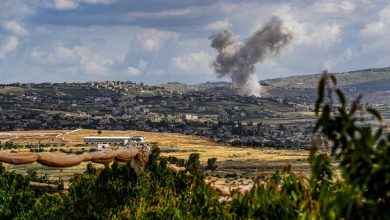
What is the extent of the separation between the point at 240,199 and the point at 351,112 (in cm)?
677

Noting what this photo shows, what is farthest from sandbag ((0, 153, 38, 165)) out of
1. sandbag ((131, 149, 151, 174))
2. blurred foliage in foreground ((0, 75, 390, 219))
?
sandbag ((131, 149, 151, 174))

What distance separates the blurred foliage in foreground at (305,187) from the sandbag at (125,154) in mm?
1570

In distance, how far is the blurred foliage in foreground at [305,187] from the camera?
675cm

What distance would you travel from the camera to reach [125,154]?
2241 centimetres

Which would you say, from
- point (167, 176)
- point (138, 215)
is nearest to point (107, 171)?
point (167, 176)

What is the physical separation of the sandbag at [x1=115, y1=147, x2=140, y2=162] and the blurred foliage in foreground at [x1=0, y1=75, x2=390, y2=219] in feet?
5.15

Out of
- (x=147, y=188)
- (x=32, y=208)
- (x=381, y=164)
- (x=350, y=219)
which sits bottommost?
(x=32, y=208)

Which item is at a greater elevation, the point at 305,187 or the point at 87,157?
the point at 87,157

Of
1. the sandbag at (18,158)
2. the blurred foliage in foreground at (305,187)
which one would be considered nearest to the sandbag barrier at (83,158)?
the sandbag at (18,158)

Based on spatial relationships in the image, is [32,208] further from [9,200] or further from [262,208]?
[262,208]

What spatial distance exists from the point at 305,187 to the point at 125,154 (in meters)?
10.1

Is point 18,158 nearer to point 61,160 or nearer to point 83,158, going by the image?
point 61,160

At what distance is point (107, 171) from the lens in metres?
27.1

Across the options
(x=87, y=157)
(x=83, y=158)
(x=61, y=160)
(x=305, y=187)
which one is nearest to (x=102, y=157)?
(x=87, y=157)
